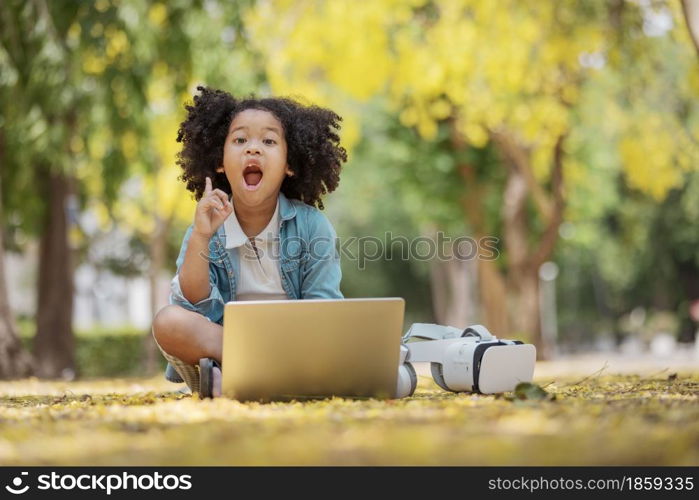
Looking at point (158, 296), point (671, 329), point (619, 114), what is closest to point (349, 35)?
point (619, 114)

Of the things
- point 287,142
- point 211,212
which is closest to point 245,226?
point 211,212

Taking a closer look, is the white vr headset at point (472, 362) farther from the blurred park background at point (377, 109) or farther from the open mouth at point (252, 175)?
the blurred park background at point (377, 109)

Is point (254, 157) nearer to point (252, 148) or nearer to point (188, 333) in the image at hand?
point (252, 148)

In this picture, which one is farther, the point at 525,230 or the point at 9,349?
the point at 525,230

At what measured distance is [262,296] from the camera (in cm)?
508

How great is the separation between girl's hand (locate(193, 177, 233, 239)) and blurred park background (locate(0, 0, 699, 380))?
5.41ft

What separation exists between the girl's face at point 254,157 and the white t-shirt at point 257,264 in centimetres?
17

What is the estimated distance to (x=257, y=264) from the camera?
5.11m

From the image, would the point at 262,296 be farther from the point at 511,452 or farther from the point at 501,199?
the point at 501,199

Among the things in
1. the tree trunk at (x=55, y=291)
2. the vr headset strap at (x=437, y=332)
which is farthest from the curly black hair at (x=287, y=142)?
the tree trunk at (x=55, y=291)

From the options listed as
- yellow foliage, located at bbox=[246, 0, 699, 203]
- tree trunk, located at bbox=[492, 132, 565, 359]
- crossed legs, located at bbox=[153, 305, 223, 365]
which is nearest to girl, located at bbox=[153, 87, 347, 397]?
crossed legs, located at bbox=[153, 305, 223, 365]

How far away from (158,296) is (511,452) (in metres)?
17.2

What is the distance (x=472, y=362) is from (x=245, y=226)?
1.38 m

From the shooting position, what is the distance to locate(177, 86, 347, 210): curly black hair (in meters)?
5.59
